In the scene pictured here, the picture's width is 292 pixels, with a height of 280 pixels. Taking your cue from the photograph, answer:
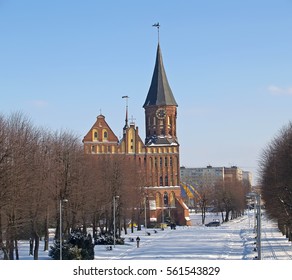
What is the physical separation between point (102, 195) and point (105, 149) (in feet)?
97.8

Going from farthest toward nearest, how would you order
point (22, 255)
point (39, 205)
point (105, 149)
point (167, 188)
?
point (167, 188), point (105, 149), point (22, 255), point (39, 205)

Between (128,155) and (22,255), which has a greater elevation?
(128,155)

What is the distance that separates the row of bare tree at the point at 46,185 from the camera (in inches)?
1090

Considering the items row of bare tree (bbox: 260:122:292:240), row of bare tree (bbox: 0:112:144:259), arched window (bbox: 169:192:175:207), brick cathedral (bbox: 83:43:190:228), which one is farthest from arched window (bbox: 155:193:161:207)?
row of bare tree (bbox: 260:122:292:240)

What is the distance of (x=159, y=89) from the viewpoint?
292 ft

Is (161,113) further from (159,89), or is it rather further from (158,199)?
(158,199)

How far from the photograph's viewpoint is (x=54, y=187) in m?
37.2

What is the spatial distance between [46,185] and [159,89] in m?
55.9

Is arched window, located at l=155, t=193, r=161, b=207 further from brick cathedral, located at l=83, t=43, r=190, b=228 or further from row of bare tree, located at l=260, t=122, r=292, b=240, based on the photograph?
row of bare tree, located at l=260, t=122, r=292, b=240

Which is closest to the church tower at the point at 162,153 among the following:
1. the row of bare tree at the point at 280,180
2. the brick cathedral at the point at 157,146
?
the brick cathedral at the point at 157,146

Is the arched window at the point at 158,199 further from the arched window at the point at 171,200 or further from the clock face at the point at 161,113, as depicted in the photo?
the clock face at the point at 161,113
